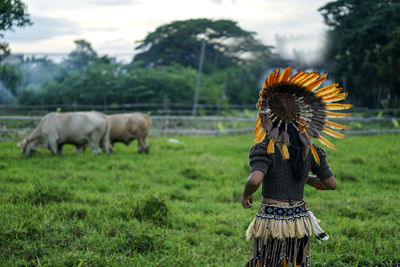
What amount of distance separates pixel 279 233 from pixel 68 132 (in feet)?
27.9

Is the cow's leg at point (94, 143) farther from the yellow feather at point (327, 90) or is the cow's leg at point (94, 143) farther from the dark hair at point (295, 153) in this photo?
the yellow feather at point (327, 90)

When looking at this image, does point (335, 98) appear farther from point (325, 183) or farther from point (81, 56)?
point (81, 56)

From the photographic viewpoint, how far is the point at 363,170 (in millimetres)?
8492

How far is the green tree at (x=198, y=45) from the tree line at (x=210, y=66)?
0.08 meters

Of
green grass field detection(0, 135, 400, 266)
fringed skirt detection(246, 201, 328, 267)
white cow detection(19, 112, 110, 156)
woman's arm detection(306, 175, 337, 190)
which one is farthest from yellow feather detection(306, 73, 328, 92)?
white cow detection(19, 112, 110, 156)

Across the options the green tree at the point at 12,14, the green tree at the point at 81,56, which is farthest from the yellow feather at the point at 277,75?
the green tree at the point at 81,56

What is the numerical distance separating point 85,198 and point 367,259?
12.8 ft

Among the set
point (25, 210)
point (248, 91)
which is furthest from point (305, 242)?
point (248, 91)

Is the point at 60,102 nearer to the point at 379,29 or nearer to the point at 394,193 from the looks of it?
the point at 379,29

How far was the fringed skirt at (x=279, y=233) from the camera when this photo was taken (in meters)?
2.86

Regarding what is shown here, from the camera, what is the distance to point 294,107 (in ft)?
9.53

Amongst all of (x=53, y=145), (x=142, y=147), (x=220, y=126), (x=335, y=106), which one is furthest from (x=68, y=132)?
(x=335, y=106)

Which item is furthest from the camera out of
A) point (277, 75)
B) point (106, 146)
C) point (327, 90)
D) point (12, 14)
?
point (106, 146)

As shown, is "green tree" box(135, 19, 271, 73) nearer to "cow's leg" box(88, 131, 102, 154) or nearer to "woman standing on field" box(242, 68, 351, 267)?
"cow's leg" box(88, 131, 102, 154)
